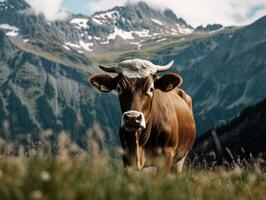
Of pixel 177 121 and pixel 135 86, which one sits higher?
pixel 135 86

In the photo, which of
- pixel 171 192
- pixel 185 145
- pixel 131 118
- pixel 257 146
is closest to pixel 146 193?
pixel 171 192

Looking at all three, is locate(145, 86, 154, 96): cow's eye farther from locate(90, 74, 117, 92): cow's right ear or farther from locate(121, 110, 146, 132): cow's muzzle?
locate(90, 74, 117, 92): cow's right ear

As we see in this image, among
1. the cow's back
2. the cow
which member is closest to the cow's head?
the cow

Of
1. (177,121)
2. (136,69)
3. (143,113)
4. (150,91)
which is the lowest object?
(177,121)

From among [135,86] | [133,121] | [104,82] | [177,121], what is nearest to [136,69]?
[135,86]

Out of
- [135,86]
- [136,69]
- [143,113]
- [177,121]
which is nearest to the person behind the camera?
[143,113]

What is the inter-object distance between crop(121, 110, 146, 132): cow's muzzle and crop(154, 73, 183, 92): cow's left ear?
2097 millimetres

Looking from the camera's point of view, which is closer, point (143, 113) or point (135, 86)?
point (143, 113)

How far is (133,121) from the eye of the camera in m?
10.2

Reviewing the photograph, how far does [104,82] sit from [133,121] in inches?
95.4

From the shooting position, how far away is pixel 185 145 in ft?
48.9

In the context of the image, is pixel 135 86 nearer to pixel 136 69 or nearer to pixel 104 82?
pixel 136 69

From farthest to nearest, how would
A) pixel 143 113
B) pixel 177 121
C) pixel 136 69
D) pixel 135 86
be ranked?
pixel 177 121 → pixel 136 69 → pixel 135 86 → pixel 143 113

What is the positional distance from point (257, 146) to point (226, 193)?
198m
